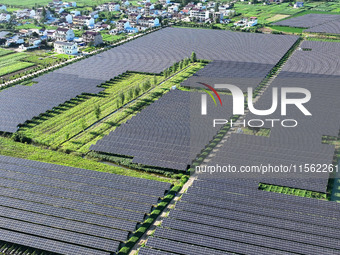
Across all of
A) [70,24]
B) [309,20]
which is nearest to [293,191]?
[309,20]

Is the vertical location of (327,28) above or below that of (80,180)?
above

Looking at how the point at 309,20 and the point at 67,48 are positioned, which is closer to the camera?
the point at 67,48

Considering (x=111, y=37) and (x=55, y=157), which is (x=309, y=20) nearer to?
(x=111, y=37)

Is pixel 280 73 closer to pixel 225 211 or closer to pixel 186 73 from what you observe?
pixel 186 73

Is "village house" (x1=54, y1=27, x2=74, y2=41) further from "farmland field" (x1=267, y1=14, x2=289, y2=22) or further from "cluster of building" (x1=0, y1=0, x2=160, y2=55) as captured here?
"farmland field" (x1=267, y1=14, x2=289, y2=22)

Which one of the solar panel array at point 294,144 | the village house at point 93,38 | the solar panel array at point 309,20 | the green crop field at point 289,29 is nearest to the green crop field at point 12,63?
the village house at point 93,38

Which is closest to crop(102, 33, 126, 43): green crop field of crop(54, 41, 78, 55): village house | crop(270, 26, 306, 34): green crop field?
crop(54, 41, 78, 55): village house

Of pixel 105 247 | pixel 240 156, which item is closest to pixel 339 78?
pixel 240 156
